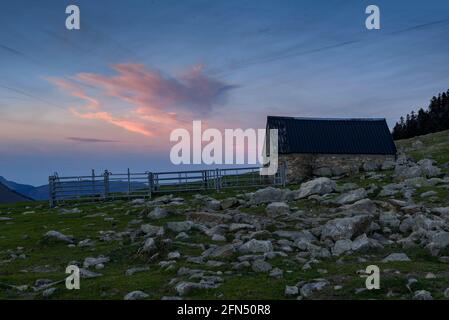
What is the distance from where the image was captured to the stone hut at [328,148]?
39188 mm

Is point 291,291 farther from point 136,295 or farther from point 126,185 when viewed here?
point 126,185

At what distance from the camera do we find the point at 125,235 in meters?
17.0

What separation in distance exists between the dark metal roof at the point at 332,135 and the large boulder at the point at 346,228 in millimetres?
24638

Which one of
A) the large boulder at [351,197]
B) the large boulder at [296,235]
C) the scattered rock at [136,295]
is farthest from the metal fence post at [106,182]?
the scattered rock at [136,295]

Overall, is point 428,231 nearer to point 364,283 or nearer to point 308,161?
point 364,283

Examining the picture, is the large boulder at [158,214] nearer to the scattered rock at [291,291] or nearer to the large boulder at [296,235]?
the large boulder at [296,235]

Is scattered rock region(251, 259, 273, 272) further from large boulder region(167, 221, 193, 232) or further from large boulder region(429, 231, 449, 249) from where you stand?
large boulder region(167, 221, 193, 232)

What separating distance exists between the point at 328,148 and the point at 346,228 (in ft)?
87.2

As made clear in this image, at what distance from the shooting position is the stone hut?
→ 3919cm

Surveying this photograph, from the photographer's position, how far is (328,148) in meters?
40.1

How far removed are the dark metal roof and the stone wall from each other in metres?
0.43
